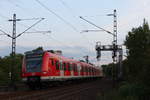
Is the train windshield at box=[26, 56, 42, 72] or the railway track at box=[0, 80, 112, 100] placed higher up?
the train windshield at box=[26, 56, 42, 72]

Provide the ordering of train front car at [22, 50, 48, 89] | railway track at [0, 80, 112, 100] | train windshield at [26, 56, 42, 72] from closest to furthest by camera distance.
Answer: railway track at [0, 80, 112, 100]
train front car at [22, 50, 48, 89]
train windshield at [26, 56, 42, 72]

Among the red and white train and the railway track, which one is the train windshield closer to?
the red and white train

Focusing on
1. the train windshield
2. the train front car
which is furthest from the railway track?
the train windshield

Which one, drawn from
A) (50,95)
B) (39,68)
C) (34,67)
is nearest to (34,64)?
(34,67)

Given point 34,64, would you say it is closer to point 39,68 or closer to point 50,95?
point 39,68

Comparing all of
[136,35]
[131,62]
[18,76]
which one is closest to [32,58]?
[131,62]

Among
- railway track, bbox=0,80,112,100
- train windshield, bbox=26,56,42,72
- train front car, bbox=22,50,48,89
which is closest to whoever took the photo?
railway track, bbox=0,80,112,100

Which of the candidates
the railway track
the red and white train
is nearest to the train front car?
the red and white train

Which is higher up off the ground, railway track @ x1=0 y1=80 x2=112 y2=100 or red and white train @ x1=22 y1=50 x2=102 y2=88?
red and white train @ x1=22 y1=50 x2=102 y2=88

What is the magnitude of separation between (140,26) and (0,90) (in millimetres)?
18722

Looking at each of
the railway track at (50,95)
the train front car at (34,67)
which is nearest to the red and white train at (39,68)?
the train front car at (34,67)

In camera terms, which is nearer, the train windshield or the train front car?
the train front car

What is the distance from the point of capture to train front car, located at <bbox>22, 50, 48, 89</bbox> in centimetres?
2656

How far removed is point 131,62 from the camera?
35.1m
